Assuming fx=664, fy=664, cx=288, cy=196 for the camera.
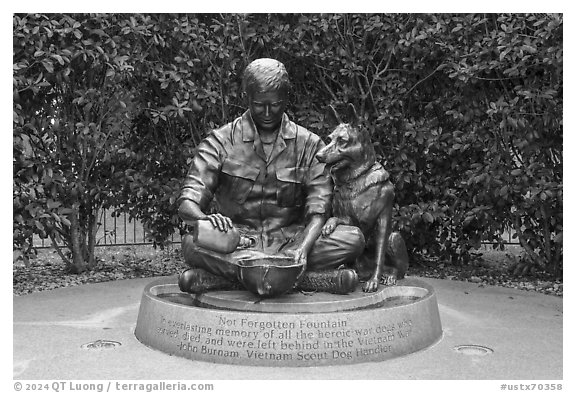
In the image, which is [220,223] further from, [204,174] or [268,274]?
[204,174]

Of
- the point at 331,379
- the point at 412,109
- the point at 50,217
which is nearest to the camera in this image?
Answer: the point at 331,379

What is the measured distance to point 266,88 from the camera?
5363 mm

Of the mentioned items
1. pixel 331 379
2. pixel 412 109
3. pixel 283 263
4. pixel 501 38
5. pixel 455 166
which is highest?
pixel 501 38

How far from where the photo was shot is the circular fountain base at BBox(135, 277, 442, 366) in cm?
487

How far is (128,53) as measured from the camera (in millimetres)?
8641

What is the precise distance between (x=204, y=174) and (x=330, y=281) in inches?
55.2

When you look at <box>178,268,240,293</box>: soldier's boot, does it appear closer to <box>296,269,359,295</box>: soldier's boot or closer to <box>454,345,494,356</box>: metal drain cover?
<box>296,269,359,295</box>: soldier's boot

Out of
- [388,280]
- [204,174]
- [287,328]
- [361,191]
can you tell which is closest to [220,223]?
[204,174]

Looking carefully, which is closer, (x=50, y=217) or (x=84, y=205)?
(x=50, y=217)

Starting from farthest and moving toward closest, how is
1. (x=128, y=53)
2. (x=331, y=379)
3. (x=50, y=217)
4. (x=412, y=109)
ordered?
(x=412, y=109), (x=128, y=53), (x=50, y=217), (x=331, y=379)

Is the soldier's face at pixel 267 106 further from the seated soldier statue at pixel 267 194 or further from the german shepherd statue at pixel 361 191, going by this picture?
the german shepherd statue at pixel 361 191

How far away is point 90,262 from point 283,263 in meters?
5.06

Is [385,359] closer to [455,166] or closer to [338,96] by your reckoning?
[455,166]

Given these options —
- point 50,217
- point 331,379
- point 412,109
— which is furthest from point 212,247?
point 412,109
